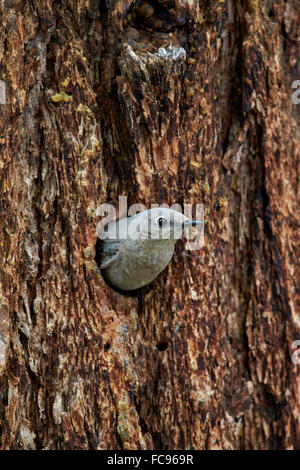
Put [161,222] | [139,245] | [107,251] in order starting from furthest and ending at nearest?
[107,251]
[139,245]
[161,222]

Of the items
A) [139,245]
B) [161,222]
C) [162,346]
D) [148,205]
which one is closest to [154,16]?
[148,205]

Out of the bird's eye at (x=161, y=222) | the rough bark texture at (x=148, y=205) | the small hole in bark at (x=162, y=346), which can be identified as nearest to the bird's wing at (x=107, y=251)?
the rough bark texture at (x=148, y=205)

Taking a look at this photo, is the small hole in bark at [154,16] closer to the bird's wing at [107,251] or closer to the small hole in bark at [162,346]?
the bird's wing at [107,251]

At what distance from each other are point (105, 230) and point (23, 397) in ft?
3.38

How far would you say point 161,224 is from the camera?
264 cm

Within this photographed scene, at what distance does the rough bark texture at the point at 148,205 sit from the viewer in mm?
2672

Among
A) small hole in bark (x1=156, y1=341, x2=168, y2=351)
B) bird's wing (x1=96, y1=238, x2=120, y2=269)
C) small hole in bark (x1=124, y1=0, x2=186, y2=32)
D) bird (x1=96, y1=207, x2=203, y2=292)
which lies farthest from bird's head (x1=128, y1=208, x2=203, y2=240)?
small hole in bark (x1=124, y1=0, x2=186, y2=32)

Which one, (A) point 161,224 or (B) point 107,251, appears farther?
(B) point 107,251

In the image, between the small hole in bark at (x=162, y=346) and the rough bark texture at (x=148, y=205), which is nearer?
the rough bark texture at (x=148, y=205)

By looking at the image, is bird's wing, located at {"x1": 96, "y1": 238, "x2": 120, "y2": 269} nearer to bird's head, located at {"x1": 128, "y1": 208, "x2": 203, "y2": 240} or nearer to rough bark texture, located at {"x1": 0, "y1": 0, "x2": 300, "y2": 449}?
rough bark texture, located at {"x1": 0, "y1": 0, "x2": 300, "y2": 449}

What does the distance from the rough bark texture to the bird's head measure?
261mm

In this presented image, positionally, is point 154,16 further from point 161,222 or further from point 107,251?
point 107,251

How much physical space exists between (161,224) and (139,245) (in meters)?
0.20

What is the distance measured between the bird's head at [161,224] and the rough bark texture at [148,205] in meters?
0.26
